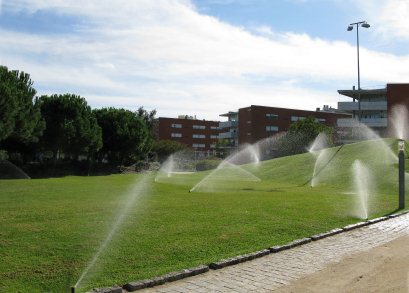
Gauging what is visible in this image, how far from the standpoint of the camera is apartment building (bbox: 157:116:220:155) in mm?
117250

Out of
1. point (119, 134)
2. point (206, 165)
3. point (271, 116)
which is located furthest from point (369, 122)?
point (119, 134)

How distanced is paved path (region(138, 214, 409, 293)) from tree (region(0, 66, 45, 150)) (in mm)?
30636

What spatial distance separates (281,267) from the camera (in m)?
7.71

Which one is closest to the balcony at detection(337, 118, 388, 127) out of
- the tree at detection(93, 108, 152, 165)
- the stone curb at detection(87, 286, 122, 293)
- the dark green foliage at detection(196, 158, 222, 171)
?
the dark green foliage at detection(196, 158, 222, 171)

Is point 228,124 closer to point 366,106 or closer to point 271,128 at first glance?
point 271,128

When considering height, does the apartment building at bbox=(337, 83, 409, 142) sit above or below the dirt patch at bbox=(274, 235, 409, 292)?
above

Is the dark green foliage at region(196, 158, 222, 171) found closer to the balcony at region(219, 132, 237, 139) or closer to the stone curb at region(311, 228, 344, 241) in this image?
the stone curb at region(311, 228, 344, 241)

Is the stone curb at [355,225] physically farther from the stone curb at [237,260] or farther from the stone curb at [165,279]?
the stone curb at [165,279]

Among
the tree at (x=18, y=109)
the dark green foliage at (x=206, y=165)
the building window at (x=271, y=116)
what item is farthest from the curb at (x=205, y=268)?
the building window at (x=271, y=116)

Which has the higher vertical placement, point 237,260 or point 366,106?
point 366,106

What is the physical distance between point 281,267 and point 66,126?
41848 millimetres

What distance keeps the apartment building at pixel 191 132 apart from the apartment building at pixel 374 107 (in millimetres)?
43518

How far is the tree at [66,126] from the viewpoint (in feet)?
153

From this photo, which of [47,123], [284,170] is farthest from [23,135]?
[284,170]
